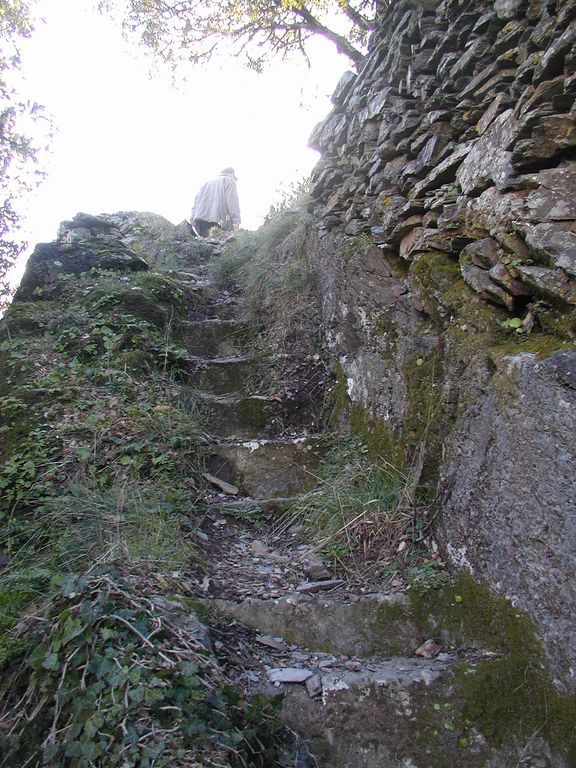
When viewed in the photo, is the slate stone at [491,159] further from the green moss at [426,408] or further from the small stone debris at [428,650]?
the small stone debris at [428,650]

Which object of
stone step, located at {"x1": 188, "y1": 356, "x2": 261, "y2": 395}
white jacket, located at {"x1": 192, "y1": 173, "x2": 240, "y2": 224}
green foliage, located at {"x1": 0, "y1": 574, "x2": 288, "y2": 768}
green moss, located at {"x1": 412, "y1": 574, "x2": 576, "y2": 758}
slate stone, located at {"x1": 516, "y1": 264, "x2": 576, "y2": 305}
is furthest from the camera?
white jacket, located at {"x1": 192, "y1": 173, "x2": 240, "y2": 224}

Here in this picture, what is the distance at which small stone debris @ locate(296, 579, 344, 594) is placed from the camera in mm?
2785

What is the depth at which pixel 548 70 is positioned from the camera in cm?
240

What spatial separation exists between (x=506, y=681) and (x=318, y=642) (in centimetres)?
86

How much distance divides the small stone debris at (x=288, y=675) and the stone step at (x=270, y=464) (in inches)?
59.4

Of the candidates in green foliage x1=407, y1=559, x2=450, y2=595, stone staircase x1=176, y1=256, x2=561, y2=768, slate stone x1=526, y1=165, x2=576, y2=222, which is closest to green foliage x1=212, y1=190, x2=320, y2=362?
stone staircase x1=176, y1=256, x2=561, y2=768

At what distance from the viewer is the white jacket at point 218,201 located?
10086 millimetres

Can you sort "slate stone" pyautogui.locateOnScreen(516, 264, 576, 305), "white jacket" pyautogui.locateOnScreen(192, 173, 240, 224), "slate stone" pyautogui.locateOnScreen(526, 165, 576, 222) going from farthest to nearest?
"white jacket" pyautogui.locateOnScreen(192, 173, 240, 224) < "slate stone" pyautogui.locateOnScreen(526, 165, 576, 222) < "slate stone" pyautogui.locateOnScreen(516, 264, 576, 305)

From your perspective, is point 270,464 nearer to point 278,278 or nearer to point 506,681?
point 506,681

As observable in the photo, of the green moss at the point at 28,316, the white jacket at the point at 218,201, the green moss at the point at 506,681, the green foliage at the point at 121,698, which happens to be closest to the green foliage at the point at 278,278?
the green moss at the point at 28,316

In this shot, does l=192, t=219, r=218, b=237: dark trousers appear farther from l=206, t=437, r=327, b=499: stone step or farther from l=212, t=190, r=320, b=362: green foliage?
l=206, t=437, r=327, b=499: stone step

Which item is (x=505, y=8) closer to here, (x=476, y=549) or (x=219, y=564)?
(x=476, y=549)

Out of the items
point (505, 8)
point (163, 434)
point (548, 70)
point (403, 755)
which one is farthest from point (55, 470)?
point (505, 8)

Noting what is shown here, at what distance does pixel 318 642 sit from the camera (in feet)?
8.33
